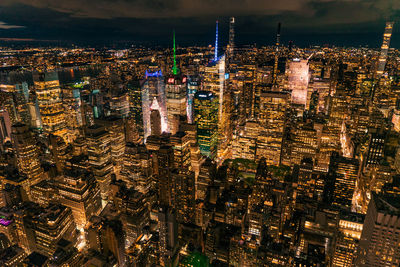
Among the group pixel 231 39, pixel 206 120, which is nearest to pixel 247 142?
pixel 206 120

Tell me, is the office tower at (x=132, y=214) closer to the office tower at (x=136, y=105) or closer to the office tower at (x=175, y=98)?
the office tower at (x=175, y=98)

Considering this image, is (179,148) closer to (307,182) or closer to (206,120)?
(206,120)

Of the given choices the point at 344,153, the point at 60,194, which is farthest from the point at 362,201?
the point at 60,194

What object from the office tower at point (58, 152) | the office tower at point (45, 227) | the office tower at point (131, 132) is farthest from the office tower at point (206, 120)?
the office tower at point (45, 227)

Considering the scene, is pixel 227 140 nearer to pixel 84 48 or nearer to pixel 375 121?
pixel 375 121

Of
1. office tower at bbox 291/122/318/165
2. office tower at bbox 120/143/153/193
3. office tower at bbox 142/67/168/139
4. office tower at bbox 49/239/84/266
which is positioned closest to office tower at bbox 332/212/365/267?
office tower at bbox 291/122/318/165
